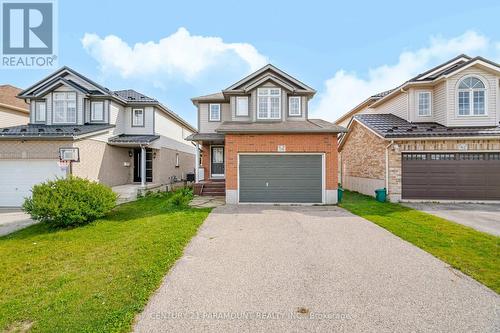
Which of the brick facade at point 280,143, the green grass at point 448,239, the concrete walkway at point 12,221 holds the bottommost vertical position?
Answer: the concrete walkway at point 12,221

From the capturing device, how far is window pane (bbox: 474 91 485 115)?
13836 millimetres

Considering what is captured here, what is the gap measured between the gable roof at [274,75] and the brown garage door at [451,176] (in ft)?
23.5

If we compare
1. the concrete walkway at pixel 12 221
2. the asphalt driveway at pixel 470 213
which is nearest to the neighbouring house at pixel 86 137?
the concrete walkway at pixel 12 221

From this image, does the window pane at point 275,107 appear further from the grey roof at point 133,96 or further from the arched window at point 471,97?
the arched window at point 471,97

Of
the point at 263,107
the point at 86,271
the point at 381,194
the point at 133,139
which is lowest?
the point at 86,271

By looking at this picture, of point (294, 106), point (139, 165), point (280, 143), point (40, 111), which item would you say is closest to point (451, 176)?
point (280, 143)

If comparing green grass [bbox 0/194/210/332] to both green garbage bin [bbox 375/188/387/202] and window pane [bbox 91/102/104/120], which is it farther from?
green garbage bin [bbox 375/188/387/202]

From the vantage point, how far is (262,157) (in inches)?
492

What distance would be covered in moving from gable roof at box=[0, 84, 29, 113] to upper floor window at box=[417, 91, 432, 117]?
95.8ft

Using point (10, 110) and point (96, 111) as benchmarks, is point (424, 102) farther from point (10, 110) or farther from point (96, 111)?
point (10, 110)

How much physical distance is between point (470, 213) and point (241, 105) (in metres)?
12.9

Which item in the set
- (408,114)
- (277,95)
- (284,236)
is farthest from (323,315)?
(408,114)

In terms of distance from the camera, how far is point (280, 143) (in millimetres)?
12398

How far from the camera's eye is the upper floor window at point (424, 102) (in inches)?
600
